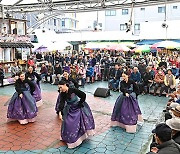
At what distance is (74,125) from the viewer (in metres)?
5.38

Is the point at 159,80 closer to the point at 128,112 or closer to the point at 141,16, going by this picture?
the point at 128,112

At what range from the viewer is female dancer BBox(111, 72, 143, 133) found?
6.35 m

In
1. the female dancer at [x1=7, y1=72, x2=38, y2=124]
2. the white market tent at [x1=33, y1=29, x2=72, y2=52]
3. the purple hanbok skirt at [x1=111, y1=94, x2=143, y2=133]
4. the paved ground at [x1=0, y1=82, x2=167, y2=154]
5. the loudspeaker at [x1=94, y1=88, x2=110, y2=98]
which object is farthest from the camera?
the white market tent at [x1=33, y1=29, x2=72, y2=52]

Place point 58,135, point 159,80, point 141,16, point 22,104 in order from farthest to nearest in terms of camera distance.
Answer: point 141,16 → point 159,80 → point 22,104 → point 58,135

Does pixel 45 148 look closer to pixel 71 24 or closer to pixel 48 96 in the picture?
pixel 48 96

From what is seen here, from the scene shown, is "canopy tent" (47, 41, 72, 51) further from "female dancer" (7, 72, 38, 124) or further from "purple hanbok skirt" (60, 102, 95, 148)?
"purple hanbok skirt" (60, 102, 95, 148)

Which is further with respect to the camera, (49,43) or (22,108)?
(49,43)

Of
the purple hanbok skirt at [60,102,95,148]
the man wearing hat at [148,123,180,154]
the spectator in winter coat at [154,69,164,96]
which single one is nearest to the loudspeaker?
the spectator in winter coat at [154,69,164,96]

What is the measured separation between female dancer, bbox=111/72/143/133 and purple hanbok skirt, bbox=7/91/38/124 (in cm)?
229

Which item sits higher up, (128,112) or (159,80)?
(159,80)

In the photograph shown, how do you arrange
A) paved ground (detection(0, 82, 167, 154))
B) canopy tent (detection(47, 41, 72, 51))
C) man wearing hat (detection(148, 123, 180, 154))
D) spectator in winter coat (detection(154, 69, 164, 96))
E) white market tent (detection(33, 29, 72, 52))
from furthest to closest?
white market tent (detection(33, 29, 72, 52))
canopy tent (detection(47, 41, 72, 51))
spectator in winter coat (detection(154, 69, 164, 96))
paved ground (detection(0, 82, 167, 154))
man wearing hat (detection(148, 123, 180, 154))

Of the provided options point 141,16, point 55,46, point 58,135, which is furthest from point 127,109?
point 141,16

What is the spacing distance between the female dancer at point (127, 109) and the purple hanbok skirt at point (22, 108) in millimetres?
2293

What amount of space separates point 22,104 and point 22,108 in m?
0.11
